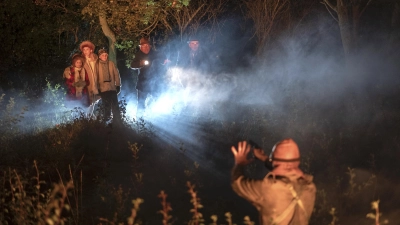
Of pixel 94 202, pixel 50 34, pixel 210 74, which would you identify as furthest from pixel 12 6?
pixel 94 202

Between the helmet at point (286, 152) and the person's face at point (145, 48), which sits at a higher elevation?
the person's face at point (145, 48)

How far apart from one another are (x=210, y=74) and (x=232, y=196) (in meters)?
8.17

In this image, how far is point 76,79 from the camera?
→ 11047mm

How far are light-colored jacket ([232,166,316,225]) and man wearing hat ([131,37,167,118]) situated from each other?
28.6ft

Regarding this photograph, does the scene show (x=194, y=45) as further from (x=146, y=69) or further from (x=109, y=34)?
(x=109, y=34)

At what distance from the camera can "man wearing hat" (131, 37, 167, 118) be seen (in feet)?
43.1

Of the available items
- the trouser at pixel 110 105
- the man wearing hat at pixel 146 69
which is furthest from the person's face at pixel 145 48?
the trouser at pixel 110 105

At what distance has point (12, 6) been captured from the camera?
50.4 feet

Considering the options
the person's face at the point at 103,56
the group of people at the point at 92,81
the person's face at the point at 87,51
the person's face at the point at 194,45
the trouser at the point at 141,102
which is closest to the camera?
the group of people at the point at 92,81

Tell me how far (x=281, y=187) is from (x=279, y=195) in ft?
0.27

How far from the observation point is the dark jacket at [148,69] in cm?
1316

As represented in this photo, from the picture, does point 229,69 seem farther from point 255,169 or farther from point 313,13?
point 255,169

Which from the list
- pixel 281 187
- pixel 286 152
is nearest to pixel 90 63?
pixel 286 152

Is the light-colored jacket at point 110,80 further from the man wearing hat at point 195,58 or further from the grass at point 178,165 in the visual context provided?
the man wearing hat at point 195,58
